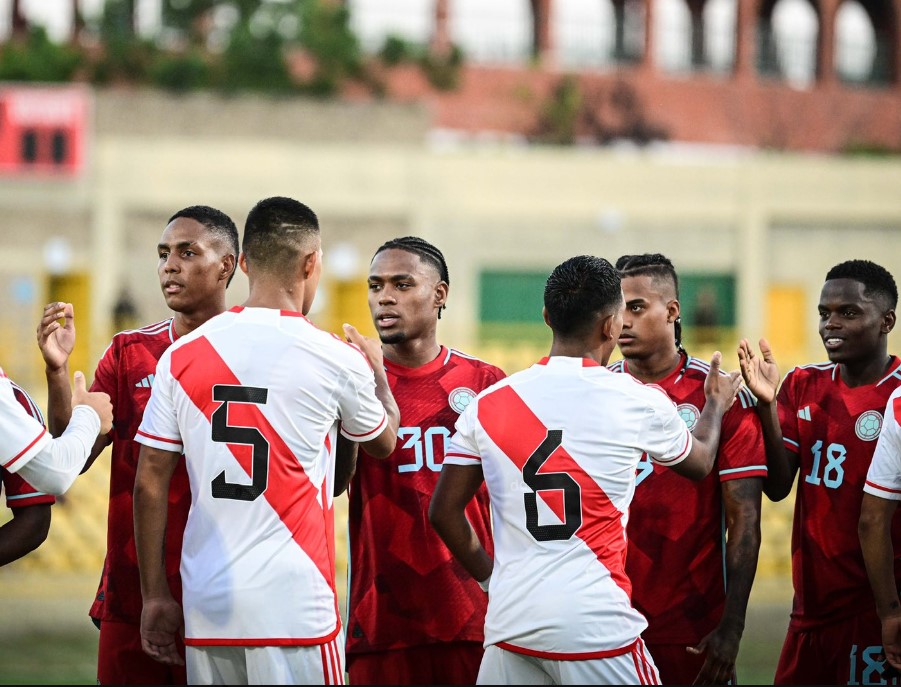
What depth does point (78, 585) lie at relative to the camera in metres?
13.3

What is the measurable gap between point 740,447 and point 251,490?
6.76 ft

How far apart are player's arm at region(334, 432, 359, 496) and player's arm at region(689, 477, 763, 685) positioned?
1.52 metres

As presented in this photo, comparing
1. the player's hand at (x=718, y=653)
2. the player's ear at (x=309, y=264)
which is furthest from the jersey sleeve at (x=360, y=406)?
the player's hand at (x=718, y=653)

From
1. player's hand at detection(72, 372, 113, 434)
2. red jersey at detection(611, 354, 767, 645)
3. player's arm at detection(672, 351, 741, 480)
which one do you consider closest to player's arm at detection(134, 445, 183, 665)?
player's hand at detection(72, 372, 113, 434)

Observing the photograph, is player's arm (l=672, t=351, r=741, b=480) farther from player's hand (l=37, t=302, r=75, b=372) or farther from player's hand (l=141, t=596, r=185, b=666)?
player's hand (l=37, t=302, r=75, b=372)

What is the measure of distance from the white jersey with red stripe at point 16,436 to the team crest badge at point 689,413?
257cm

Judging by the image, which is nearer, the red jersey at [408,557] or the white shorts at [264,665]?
the white shorts at [264,665]

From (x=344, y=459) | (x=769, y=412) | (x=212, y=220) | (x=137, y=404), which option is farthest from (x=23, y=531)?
(x=769, y=412)

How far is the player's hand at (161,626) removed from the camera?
425cm

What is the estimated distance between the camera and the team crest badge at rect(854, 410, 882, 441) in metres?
5.22

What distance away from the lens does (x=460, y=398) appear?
17.4ft

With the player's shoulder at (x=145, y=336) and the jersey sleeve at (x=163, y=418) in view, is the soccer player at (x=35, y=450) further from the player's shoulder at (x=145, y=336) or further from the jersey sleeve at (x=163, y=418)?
the player's shoulder at (x=145, y=336)

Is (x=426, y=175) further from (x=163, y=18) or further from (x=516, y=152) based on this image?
(x=163, y=18)

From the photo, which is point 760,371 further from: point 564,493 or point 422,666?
point 422,666
